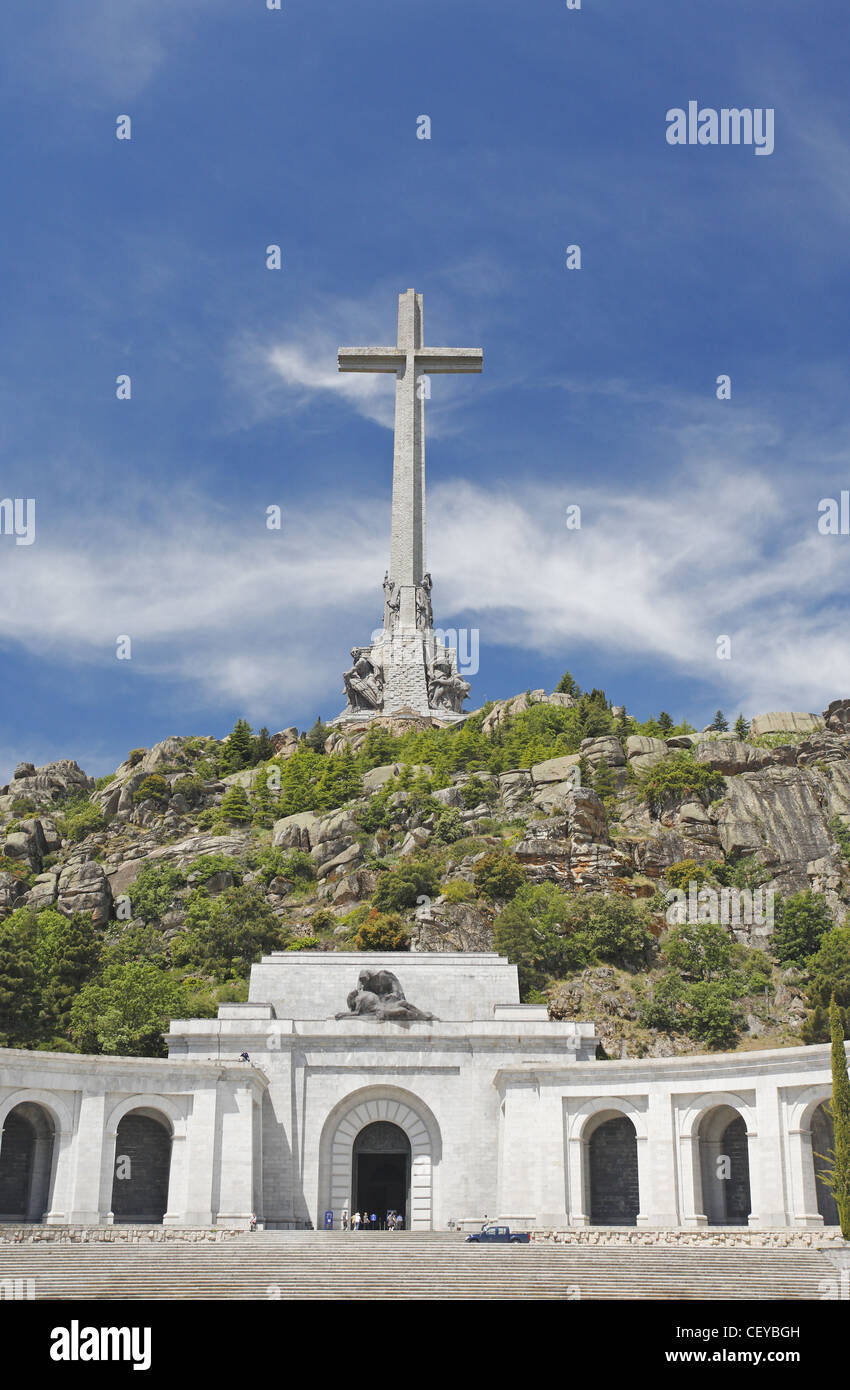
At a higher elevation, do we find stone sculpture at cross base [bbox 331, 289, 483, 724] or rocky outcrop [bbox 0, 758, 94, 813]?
stone sculpture at cross base [bbox 331, 289, 483, 724]

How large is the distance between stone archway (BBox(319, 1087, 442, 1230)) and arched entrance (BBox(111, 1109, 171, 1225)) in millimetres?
5012

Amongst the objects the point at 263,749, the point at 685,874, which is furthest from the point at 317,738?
the point at 685,874

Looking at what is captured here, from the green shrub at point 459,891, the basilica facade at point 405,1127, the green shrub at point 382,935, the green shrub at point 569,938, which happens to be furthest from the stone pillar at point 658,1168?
the green shrub at point 459,891

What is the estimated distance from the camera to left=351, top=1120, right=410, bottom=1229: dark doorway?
45312mm

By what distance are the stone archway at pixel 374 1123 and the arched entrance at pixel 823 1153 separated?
1202 cm

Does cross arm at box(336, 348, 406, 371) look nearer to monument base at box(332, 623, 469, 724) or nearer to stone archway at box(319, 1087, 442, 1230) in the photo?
monument base at box(332, 623, 469, 724)

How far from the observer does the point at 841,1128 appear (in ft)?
111

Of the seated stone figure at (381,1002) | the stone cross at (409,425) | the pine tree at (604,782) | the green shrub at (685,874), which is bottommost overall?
the seated stone figure at (381,1002)

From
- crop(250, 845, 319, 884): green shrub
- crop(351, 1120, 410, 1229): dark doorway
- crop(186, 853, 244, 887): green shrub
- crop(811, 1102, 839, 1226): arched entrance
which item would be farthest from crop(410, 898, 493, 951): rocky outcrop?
crop(811, 1102, 839, 1226): arched entrance

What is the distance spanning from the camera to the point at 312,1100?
147 ft

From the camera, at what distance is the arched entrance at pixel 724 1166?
137ft

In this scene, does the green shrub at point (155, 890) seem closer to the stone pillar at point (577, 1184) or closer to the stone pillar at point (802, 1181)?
the stone pillar at point (577, 1184)
